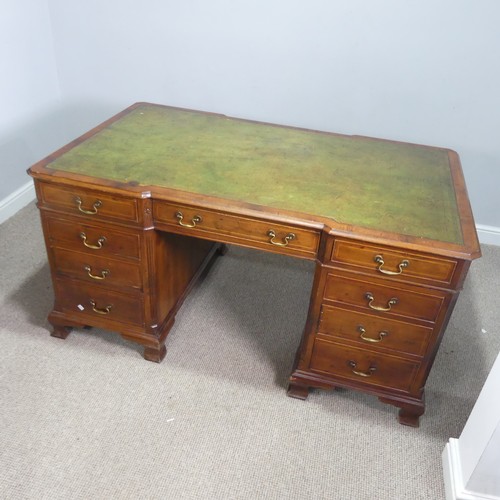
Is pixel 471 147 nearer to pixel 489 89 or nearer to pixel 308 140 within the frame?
pixel 489 89

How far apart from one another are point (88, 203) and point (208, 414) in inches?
31.3

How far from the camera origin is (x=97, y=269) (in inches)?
64.3

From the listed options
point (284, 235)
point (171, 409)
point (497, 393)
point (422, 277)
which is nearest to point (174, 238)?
point (284, 235)

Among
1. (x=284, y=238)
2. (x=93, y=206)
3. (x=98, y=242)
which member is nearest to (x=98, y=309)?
(x=98, y=242)

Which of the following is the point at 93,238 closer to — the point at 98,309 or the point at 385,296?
the point at 98,309

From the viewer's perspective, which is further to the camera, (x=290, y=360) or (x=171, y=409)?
(x=290, y=360)

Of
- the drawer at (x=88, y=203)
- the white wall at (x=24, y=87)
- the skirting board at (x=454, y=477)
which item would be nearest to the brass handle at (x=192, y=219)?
the drawer at (x=88, y=203)

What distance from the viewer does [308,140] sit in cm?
183

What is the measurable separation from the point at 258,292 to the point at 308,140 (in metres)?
0.73

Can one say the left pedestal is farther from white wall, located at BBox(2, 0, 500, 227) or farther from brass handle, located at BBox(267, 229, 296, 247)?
white wall, located at BBox(2, 0, 500, 227)

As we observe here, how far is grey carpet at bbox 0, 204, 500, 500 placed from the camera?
139 cm

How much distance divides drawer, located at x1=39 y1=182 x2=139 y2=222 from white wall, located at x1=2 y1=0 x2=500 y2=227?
1178 millimetres

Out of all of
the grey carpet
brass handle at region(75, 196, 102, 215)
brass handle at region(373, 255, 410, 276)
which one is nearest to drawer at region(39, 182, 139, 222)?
brass handle at region(75, 196, 102, 215)

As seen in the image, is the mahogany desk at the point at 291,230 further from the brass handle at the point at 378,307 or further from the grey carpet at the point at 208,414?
the grey carpet at the point at 208,414
